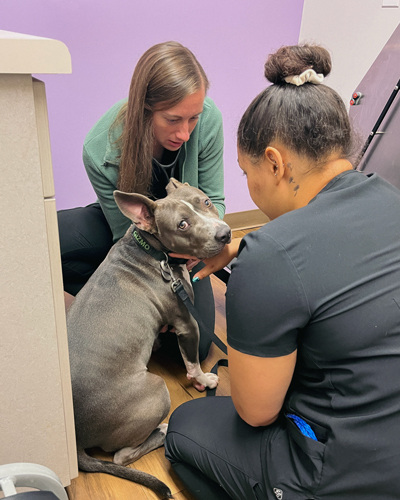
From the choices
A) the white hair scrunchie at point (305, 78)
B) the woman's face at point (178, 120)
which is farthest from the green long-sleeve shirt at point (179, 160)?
the white hair scrunchie at point (305, 78)

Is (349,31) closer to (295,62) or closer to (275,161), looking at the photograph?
(295,62)

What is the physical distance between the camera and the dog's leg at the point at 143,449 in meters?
1.58

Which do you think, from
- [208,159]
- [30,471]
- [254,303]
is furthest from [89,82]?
[30,471]

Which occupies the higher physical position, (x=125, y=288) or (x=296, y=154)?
(x=296, y=154)

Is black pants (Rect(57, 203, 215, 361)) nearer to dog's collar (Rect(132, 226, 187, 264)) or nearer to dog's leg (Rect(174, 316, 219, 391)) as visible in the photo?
dog's leg (Rect(174, 316, 219, 391))

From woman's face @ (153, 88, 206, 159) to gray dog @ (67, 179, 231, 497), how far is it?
0.75 feet

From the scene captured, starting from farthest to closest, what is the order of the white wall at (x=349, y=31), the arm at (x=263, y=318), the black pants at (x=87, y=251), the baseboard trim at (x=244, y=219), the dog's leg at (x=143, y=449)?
the baseboard trim at (x=244, y=219), the white wall at (x=349, y=31), the black pants at (x=87, y=251), the dog's leg at (x=143, y=449), the arm at (x=263, y=318)

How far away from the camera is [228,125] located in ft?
10.9

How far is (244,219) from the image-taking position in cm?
370

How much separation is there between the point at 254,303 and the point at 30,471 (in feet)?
1.83

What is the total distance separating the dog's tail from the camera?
56.3 inches

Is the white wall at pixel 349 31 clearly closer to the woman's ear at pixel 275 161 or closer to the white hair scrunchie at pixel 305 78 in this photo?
the white hair scrunchie at pixel 305 78

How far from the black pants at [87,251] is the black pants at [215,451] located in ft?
2.12

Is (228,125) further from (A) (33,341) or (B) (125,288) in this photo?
(A) (33,341)
